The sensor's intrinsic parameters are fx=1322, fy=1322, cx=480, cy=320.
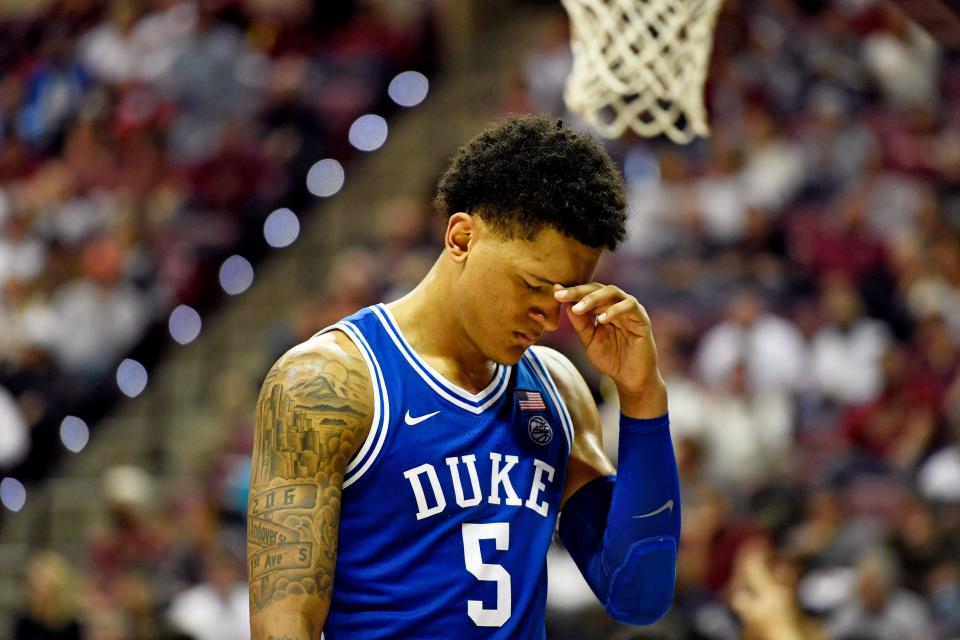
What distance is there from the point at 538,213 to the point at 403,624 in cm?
95

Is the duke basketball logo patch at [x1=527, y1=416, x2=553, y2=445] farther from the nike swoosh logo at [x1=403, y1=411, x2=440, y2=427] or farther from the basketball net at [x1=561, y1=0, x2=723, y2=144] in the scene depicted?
the basketball net at [x1=561, y1=0, x2=723, y2=144]

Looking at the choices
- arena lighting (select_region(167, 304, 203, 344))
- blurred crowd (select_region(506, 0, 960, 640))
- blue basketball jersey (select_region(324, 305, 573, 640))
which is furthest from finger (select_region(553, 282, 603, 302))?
arena lighting (select_region(167, 304, 203, 344))

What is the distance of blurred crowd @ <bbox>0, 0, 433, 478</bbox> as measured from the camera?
11445 mm

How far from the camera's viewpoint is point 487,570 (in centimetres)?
296

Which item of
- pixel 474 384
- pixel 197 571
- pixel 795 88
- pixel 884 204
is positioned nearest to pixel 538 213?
pixel 474 384

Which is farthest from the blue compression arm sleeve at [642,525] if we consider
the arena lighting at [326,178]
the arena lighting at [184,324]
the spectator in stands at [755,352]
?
the arena lighting at [326,178]

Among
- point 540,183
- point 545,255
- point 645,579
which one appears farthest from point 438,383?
point 645,579

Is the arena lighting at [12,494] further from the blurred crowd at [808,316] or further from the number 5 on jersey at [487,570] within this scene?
the number 5 on jersey at [487,570]

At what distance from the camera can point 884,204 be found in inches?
421

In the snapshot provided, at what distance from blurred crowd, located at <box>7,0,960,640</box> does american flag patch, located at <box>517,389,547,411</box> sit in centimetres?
251

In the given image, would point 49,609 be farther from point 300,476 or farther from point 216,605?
point 300,476

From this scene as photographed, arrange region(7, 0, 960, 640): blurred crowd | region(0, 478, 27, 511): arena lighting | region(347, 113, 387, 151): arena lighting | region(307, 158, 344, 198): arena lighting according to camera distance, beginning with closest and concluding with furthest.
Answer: region(7, 0, 960, 640): blurred crowd
region(0, 478, 27, 511): arena lighting
region(307, 158, 344, 198): arena lighting
region(347, 113, 387, 151): arena lighting

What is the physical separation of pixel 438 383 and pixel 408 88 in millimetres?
10611

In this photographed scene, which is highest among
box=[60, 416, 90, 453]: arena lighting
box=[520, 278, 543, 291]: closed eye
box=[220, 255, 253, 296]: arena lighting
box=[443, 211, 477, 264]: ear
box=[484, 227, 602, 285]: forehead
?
box=[443, 211, 477, 264]: ear
